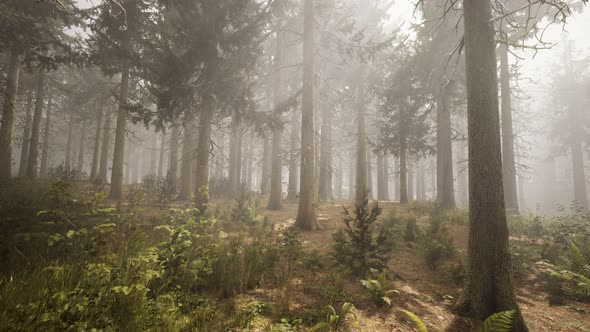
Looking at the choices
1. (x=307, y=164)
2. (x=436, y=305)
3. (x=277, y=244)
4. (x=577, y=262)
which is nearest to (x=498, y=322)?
(x=436, y=305)

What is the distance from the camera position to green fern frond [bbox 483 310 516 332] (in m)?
3.21

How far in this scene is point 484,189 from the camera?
13.9 feet

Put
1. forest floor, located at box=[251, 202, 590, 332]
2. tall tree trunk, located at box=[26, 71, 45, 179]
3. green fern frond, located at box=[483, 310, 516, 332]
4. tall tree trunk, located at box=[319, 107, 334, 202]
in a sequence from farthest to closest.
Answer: tall tree trunk, located at box=[319, 107, 334, 202] → tall tree trunk, located at box=[26, 71, 45, 179] → forest floor, located at box=[251, 202, 590, 332] → green fern frond, located at box=[483, 310, 516, 332]

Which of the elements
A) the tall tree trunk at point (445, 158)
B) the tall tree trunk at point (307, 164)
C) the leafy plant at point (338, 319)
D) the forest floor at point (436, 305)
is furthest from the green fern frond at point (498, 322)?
the tall tree trunk at point (445, 158)

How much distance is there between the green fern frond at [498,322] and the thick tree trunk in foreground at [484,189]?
2.01 feet

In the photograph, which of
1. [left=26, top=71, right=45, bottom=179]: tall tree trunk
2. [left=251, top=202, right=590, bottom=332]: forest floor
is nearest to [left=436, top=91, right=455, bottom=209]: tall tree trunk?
[left=251, top=202, right=590, bottom=332]: forest floor

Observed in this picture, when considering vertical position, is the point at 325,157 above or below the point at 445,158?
above

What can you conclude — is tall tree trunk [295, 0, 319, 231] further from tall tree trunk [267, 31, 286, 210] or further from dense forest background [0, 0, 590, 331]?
tall tree trunk [267, 31, 286, 210]

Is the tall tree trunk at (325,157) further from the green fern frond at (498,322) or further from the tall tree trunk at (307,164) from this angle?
the green fern frond at (498,322)

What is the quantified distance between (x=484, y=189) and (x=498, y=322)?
78.1 inches

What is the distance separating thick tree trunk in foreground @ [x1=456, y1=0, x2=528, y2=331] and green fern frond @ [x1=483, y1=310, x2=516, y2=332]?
61cm

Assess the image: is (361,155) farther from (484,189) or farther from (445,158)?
(484,189)

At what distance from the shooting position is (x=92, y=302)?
3.04 meters

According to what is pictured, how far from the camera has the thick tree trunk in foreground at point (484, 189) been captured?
4.04 metres
